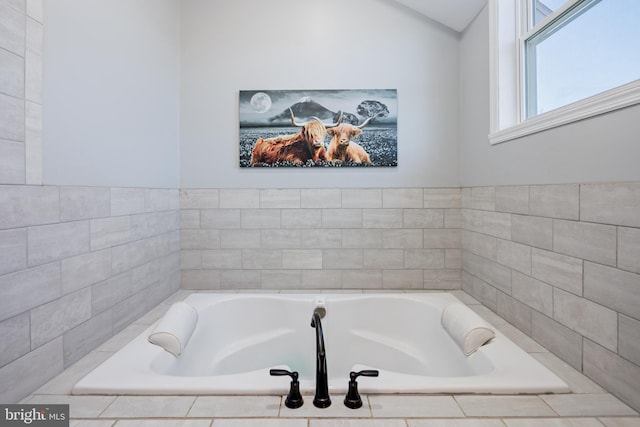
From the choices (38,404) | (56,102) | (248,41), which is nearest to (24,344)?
Answer: (38,404)

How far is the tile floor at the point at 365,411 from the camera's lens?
101 cm

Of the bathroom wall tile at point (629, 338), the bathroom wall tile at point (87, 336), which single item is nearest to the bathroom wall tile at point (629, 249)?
the bathroom wall tile at point (629, 338)

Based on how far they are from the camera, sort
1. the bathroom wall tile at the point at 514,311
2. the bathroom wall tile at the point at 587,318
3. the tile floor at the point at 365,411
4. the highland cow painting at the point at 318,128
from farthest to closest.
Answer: the highland cow painting at the point at 318,128 < the bathroom wall tile at the point at 514,311 < the bathroom wall tile at the point at 587,318 < the tile floor at the point at 365,411

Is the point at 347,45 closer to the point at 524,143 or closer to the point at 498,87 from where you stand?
the point at 498,87

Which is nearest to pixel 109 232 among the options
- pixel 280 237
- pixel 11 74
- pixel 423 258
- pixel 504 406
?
pixel 11 74

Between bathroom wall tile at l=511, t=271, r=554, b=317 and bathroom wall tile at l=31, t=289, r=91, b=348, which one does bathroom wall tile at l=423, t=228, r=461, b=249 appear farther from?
bathroom wall tile at l=31, t=289, r=91, b=348

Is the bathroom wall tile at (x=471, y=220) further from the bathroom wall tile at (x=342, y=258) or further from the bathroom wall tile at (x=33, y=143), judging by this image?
the bathroom wall tile at (x=33, y=143)

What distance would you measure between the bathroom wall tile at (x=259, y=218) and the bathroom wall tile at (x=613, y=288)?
1819 mm

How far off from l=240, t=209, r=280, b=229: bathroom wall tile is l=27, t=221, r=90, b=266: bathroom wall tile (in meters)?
1.09

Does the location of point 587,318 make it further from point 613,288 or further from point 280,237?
point 280,237

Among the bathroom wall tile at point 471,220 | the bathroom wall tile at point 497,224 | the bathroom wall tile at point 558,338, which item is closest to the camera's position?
the bathroom wall tile at point 558,338

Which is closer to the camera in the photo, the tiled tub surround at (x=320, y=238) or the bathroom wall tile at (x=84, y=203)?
the bathroom wall tile at (x=84, y=203)

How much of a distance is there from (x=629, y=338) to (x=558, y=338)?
0.35 metres

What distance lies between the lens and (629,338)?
1062mm
